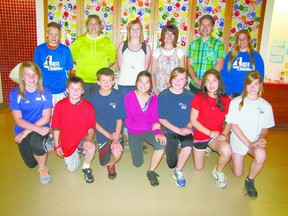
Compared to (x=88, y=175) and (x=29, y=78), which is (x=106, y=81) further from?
(x=88, y=175)

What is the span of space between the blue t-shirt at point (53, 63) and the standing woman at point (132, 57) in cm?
62

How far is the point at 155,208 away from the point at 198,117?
0.91m

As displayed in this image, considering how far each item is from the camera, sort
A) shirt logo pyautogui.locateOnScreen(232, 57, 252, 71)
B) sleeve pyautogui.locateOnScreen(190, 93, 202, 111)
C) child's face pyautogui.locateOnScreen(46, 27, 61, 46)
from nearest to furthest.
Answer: sleeve pyautogui.locateOnScreen(190, 93, 202, 111) < child's face pyautogui.locateOnScreen(46, 27, 61, 46) < shirt logo pyautogui.locateOnScreen(232, 57, 252, 71)

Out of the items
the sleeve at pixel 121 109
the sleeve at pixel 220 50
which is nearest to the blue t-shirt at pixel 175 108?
the sleeve at pixel 121 109

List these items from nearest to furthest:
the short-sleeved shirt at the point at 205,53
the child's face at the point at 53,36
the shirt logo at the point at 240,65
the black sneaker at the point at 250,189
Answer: the black sneaker at the point at 250,189, the child's face at the point at 53,36, the shirt logo at the point at 240,65, the short-sleeved shirt at the point at 205,53

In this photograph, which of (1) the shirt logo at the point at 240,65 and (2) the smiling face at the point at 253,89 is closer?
(2) the smiling face at the point at 253,89

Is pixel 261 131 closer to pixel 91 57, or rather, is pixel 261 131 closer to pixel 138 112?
pixel 138 112

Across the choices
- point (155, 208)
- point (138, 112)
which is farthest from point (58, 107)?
point (155, 208)

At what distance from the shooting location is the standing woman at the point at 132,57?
8.97 ft

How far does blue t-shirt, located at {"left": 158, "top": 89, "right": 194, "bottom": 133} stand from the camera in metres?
2.35

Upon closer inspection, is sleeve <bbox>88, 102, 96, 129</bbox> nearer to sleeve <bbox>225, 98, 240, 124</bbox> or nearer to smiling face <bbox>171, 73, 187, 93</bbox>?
smiling face <bbox>171, 73, 187, 93</bbox>

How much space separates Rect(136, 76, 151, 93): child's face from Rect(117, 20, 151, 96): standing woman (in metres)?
0.48

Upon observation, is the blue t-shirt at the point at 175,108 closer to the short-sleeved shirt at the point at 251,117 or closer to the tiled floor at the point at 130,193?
the short-sleeved shirt at the point at 251,117

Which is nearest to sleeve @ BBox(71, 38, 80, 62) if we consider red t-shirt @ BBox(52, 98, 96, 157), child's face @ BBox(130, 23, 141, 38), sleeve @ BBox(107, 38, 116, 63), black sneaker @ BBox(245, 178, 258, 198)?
sleeve @ BBox(107, 38, 116, 63)
